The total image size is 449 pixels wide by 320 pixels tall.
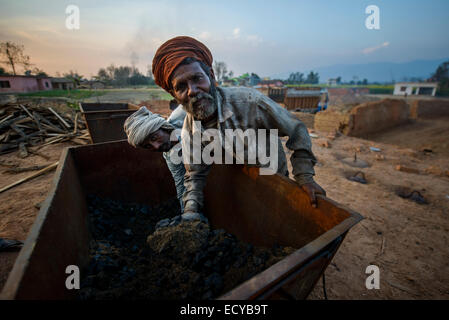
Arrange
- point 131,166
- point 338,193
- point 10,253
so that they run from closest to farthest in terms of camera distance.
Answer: point 10,253 < point 131,166 < point 338,193

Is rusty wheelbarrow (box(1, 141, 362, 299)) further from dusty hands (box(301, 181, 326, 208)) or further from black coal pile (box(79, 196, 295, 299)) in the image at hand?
black coal pile (box(79, 196, 295, 299))

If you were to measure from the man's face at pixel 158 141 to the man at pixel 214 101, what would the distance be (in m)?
0.50

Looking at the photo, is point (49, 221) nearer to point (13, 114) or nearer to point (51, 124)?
point (51, 124)

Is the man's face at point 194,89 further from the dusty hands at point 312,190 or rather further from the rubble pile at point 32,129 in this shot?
the rubble pile at point 32,129

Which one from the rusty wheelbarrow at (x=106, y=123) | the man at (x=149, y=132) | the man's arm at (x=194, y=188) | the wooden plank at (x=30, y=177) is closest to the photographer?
the man's arm at (x=194, y=188)

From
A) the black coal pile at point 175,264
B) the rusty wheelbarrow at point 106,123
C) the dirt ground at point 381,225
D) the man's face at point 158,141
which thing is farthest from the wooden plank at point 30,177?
the man's face at point 158,141

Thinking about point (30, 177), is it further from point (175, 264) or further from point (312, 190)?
point (312, 190)

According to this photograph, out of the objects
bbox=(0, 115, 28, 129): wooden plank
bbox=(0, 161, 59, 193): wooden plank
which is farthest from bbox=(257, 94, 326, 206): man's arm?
bbox=(0, 115, 28, 129): wooden plank

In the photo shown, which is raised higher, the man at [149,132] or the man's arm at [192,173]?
the man at [149,132]

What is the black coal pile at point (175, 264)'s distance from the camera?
1262 mm

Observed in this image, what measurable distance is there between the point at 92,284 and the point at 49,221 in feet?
1.86

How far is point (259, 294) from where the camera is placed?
751mm

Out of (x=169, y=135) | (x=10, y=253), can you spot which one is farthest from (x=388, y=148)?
(x=10, y=253)

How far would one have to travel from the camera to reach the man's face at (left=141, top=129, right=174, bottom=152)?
208cm
